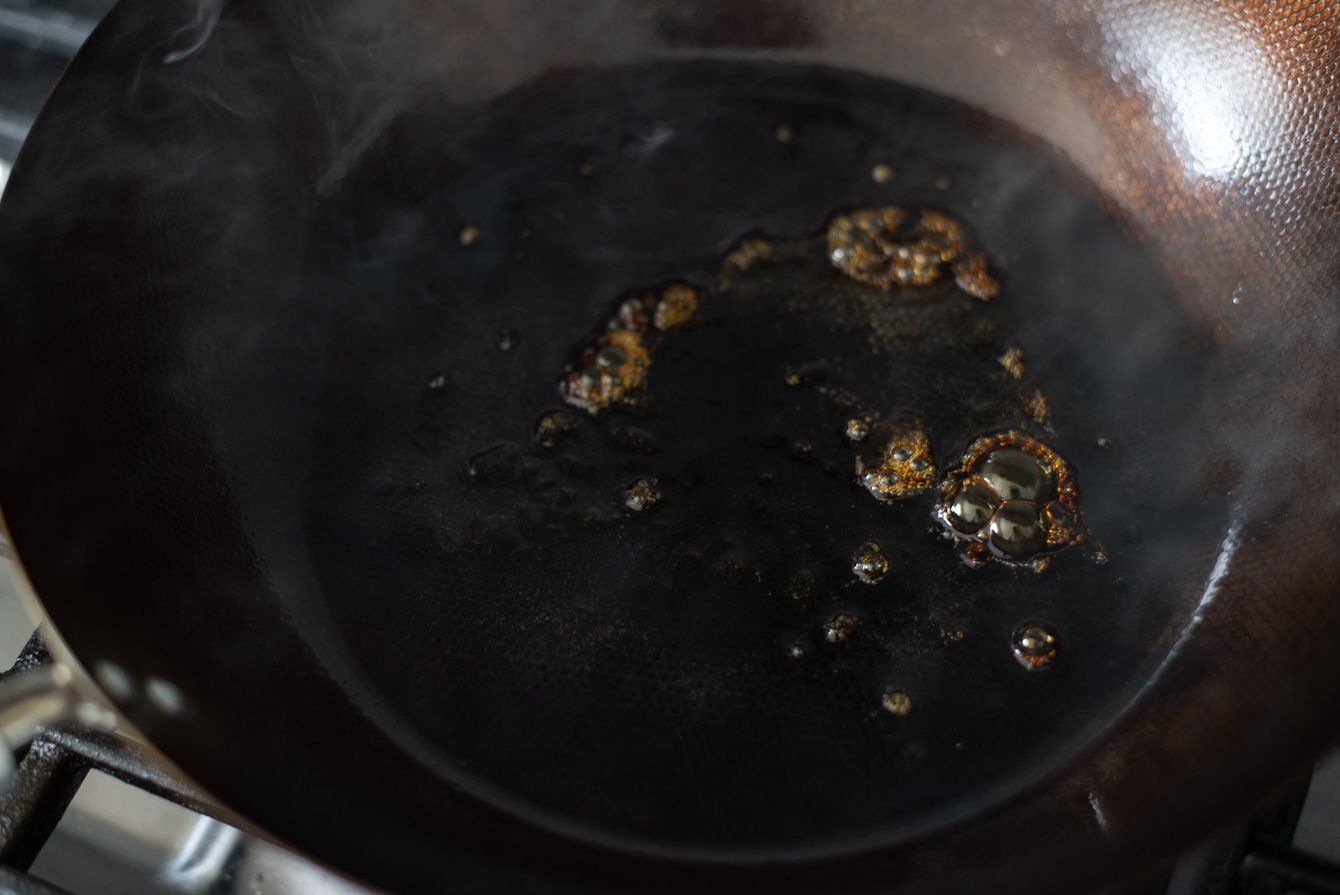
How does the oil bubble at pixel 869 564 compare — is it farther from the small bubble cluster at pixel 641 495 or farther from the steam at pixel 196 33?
the steam at pixel 196 33

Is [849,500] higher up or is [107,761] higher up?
[849,500]

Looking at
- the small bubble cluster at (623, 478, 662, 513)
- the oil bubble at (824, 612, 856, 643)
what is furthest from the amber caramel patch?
the small bubble cluster at (623, 478, 662, 513)

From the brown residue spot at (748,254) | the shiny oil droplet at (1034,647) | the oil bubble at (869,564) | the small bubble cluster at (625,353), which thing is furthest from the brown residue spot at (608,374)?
the shiny oil droplet at (1034,647)

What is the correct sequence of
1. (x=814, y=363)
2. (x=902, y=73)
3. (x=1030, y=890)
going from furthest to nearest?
(x=902, y=73) → (x=814, y=363) → (x=1030, y=890)

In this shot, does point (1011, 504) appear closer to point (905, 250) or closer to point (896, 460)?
point (896, 460)

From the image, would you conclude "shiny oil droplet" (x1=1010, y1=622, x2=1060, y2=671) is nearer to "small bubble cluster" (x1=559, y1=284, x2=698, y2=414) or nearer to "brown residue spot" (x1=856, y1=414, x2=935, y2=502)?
"brown residue spot" (x1=856, y1=414, x2=935, y2=502)

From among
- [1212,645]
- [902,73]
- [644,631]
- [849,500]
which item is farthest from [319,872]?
[902,73]

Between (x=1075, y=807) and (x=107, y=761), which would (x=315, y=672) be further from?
(x=1075, y=807)

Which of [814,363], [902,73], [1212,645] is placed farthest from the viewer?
[902,73]

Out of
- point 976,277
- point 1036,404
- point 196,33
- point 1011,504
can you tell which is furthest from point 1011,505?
point 196,33
